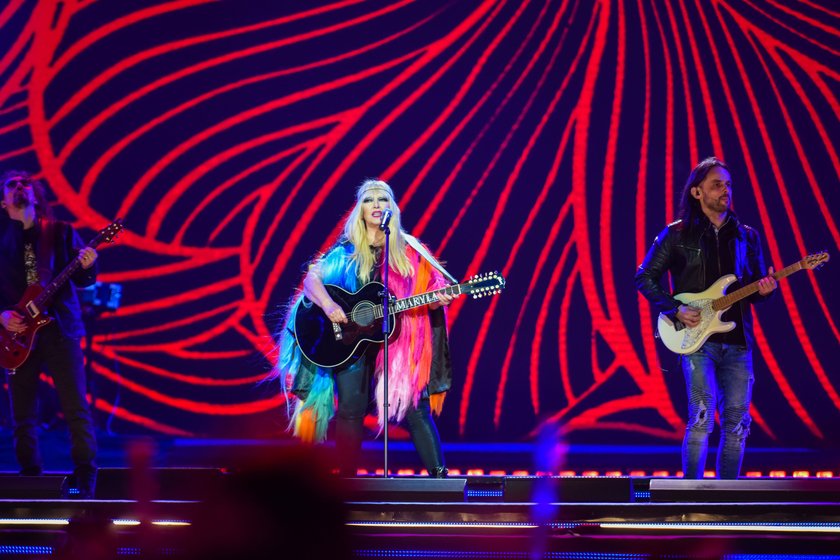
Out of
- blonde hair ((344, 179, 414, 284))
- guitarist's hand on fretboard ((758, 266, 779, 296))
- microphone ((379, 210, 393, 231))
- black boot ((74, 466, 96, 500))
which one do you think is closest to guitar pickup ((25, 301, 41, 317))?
black boot ((74, 466, 96, 500))

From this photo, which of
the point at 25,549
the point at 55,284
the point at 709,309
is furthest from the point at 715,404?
the point at 55,284

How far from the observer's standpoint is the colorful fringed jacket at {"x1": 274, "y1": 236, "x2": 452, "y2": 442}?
521cm

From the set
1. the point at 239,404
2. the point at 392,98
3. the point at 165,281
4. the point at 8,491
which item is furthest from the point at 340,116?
the point at 8,491

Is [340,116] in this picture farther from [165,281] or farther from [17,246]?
[17,246]

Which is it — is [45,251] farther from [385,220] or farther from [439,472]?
[439,472]

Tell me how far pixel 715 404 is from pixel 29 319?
4012 millimetres

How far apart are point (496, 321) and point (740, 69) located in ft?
10.1

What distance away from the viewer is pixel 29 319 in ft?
17.2

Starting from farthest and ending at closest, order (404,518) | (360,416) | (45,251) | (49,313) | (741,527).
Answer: (45,251)
(49,313)
(360,416)
(404,518)
(741,527)

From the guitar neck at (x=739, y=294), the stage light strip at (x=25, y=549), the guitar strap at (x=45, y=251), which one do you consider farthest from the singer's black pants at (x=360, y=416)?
the stage light strip at (x=25, y=549)

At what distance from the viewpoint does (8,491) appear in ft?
15.4

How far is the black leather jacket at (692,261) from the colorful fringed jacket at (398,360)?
1.26m

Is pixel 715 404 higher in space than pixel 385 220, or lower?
lower

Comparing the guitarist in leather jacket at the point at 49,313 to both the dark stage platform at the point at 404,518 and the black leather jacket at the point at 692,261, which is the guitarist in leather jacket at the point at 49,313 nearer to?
the dark stage platform at the point at 404,518
